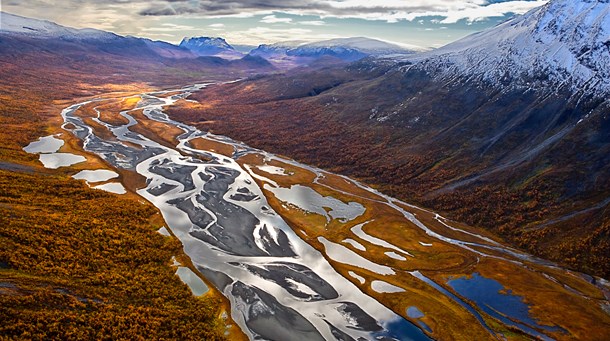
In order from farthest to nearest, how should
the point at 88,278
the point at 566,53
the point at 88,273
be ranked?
the point at 566,53
the point at 88,273
the point at 88,278

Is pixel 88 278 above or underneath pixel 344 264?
above

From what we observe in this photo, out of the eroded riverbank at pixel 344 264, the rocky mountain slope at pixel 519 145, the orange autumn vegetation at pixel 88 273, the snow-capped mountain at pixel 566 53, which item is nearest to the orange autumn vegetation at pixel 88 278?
the orange autumn vegetation at pixel 88 273

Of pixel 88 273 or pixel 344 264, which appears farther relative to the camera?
pixel 344 264

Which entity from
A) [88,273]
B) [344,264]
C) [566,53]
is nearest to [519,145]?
[566,53]

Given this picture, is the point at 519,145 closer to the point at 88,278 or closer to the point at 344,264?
the point at 344,264

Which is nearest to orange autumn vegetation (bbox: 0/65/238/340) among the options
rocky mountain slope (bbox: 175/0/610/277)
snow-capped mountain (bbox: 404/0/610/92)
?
rocky mountain slope (bbox: 175/0/610/277)

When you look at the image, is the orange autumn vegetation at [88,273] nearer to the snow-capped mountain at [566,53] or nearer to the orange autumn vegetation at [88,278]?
the orange autumn vegetation at [88,278]

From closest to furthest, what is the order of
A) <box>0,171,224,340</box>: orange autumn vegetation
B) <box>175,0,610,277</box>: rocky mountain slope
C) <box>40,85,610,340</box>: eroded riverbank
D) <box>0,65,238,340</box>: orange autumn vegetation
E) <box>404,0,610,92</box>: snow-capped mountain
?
<box>0,171,224,340</box>: orange autumn vegetation < <box>0,65,238,340</box>: orange autumn vegetation < <box>40,85,610,340</box>: eroded riverbank < <box>175,0,610,277</box>: rocky mountain slope < <box>404,0,610,92</box>: snow-capped mountain

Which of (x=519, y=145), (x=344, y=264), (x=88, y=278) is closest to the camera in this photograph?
(x=88, y=278)

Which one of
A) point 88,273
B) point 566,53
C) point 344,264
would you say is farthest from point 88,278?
point 566,53

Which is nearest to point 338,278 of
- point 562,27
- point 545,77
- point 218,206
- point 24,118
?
point 218,206

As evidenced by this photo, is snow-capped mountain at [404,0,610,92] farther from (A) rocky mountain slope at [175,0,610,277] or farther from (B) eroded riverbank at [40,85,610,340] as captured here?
(B) eroded riverbank at [40,85,610,340]

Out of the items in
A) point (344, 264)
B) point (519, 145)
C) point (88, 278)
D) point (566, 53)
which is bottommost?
point (344, 264)
